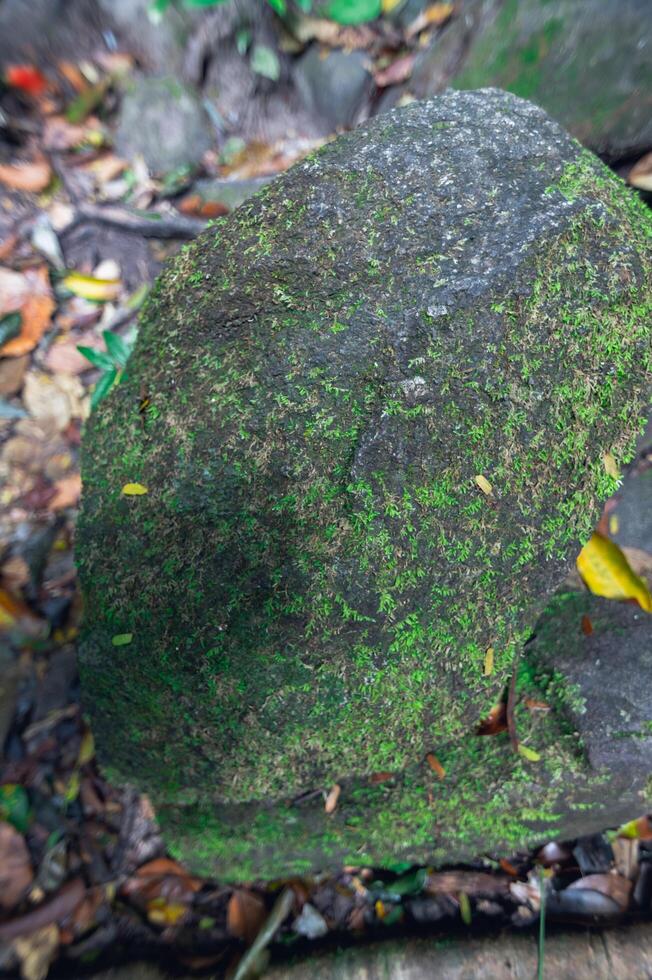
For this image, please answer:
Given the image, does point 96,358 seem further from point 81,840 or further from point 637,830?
point 637,830

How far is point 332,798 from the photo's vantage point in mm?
1523

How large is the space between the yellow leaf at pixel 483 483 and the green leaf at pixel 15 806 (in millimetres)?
1654

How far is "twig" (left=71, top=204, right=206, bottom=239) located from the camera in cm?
299

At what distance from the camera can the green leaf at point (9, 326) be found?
103 inches

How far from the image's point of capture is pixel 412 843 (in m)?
1.62

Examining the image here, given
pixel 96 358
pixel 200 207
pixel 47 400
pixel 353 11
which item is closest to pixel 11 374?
pixel 47 400

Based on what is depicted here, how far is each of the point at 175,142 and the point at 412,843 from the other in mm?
3496

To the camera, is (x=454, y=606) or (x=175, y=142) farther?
(x=175, y=142)

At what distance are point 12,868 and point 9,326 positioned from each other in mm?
2074

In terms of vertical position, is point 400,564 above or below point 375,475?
below

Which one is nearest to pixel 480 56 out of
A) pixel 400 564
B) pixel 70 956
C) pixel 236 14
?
pixel 236 14

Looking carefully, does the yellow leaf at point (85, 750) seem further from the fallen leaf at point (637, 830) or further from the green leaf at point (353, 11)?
the green leaf at point (353, 11)

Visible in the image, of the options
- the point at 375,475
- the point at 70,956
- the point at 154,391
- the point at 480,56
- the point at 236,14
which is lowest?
the point at 70,956

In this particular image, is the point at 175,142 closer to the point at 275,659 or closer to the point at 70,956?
the point at 275,659
